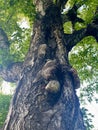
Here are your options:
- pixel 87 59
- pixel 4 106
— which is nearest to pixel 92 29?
pixel 87 59

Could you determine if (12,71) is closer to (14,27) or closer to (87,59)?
(14,27)

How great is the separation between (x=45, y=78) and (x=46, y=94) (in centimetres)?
41

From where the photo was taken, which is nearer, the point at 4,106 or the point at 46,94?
the point at 46,94

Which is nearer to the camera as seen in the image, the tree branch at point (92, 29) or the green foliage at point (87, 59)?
the tree branch at point (92, 29)

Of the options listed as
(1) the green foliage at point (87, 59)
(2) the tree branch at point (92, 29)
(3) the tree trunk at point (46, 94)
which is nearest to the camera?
(3) the tree trunk at point (46, 94)

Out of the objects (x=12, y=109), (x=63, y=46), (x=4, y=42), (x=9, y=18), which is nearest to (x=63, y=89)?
(x=12, y=109)

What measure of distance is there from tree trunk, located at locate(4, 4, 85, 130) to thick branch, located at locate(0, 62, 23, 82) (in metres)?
0.92

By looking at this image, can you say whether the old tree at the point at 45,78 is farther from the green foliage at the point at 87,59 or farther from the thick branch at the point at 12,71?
the green foliage at the point at 87,59

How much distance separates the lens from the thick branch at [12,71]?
737cm

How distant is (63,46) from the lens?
271 inches

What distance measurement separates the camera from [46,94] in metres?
5.29

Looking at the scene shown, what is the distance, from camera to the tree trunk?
491 cm

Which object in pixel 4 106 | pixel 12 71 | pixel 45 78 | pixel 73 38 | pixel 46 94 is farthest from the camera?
pixel 4 106

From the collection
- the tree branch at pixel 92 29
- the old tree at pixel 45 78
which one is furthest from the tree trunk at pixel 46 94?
the tree branch at pixel 92 29
